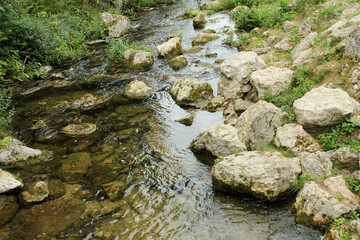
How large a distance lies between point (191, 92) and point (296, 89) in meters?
4.20

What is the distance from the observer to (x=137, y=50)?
49.2 feet

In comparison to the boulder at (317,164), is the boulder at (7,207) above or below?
below

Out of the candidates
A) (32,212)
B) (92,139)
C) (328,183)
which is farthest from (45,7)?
(328,183)

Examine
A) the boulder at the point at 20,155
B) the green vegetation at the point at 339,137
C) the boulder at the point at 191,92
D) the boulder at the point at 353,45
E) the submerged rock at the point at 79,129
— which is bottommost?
the submerged rock at the point at 79,129

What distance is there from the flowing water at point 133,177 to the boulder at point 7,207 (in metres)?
0.22

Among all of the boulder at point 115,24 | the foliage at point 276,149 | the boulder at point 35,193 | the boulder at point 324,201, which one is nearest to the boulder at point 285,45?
the foliage at point 276,149

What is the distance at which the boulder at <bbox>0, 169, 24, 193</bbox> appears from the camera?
6066 millimetres

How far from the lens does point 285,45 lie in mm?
11633

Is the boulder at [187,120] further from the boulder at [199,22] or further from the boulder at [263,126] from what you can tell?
the boulder at [199,22]

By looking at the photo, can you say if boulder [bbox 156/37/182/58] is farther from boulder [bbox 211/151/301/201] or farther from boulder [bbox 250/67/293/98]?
boulder [bbox 211/151/301/201]

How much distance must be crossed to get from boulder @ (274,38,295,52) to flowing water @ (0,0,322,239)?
3.26m

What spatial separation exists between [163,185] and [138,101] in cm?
551

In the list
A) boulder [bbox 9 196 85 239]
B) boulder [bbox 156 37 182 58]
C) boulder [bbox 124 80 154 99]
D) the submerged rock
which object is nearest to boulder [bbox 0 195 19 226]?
boulder [bbox 9 196 85 239]

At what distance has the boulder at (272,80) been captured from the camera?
8594 millimetres
